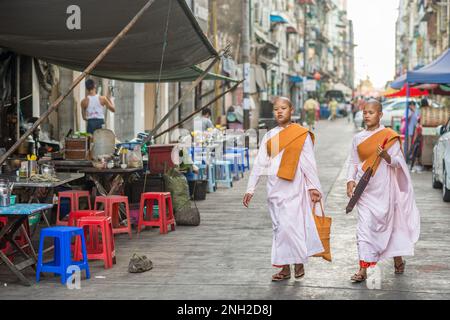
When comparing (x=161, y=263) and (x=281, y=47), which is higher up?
(x=281, y=47)

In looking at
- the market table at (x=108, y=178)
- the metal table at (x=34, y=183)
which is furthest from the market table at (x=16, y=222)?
the market table at (x=108, y=178)

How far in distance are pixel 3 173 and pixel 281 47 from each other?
150 feet

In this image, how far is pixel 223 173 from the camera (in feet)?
53.1

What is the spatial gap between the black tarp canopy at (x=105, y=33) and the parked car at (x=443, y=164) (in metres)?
4.64

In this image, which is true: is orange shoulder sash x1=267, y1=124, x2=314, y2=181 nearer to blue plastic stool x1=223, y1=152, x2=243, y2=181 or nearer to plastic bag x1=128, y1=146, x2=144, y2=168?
plastic bag x1=128, y1=146, x2=144, y2=168

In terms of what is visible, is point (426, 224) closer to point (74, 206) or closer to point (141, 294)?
point (74, 206)

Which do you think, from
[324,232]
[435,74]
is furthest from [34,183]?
[435,74]

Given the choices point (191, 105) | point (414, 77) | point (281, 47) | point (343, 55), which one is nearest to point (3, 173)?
point (414, 77)

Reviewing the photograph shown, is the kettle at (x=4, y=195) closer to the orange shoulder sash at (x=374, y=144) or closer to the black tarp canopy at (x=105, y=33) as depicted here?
the black tarp canopy at (x=105, y=33)

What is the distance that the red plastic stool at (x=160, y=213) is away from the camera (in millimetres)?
10398

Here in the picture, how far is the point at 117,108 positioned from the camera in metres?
21.4

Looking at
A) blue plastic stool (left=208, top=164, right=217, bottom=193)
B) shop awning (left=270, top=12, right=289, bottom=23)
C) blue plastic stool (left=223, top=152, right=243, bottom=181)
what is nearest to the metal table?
blue plastic stool (left=208, top=164, right=217, bottom=193)

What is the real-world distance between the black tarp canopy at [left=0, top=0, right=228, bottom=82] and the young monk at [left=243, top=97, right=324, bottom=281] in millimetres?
2026

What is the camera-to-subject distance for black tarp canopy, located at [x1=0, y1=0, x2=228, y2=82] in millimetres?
8773
